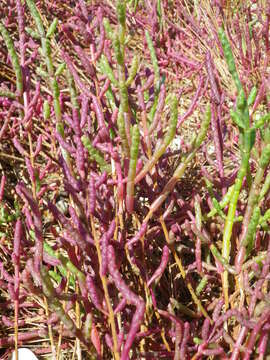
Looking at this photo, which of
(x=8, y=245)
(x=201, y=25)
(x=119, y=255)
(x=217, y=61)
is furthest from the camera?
(x=201, y=25)

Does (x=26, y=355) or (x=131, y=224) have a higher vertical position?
(x=131, y=224)

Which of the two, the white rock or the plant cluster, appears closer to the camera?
the plant cluster

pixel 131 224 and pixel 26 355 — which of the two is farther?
pixel 131 224

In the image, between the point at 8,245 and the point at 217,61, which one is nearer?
the point at 8,245

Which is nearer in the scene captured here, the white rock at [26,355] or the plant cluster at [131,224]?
the plant cluster at [131,224]

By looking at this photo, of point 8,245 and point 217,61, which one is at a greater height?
point 217,61

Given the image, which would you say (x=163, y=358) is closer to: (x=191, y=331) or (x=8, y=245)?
(x=191, y=331)

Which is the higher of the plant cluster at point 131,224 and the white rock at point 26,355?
the plant cluster at point 131,224

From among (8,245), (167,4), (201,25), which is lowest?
(8,245)

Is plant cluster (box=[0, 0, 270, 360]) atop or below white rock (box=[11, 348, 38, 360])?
atop

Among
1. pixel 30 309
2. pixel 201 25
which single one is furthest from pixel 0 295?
pixel 201 25

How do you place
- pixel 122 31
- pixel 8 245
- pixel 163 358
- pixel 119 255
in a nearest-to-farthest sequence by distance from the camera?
pixel 122 31, pixel 119 255, pixel 163 358, pixel 8 245
